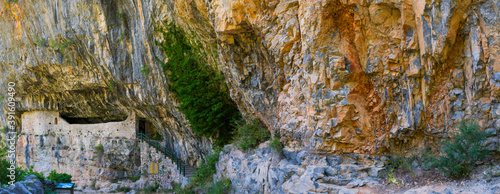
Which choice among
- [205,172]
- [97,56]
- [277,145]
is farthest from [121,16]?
[277,145]

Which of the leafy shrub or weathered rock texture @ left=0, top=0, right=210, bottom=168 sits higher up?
weathered rock texture @ left=0, top=0, right=210, bottom=168

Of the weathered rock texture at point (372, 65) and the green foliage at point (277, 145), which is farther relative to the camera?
the green foliage at point (277, 145)

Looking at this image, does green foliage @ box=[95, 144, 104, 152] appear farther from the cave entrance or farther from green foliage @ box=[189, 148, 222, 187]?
green foliage @ box=[189, 148, 222, 187]

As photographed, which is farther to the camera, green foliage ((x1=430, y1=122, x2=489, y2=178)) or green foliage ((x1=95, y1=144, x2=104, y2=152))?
green foliage ((x1=95, y1=144, x2=104, y2=152))

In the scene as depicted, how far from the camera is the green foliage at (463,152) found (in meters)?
4.36

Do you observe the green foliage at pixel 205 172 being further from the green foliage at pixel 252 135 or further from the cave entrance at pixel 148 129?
the cave entrance at pixel 148 129

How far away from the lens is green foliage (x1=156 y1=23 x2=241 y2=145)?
1267 centimetres

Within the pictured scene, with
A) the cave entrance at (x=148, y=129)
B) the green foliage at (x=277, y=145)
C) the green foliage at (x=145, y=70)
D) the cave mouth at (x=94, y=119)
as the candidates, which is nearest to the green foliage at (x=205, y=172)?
the green foliage at (x=277, y=145)

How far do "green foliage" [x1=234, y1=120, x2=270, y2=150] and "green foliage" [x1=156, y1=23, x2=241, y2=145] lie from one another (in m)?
2.64

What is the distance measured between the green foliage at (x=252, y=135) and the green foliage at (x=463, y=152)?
5.66 meters

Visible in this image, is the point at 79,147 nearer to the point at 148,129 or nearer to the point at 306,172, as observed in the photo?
the point at 148,129

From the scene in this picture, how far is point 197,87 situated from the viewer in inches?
520

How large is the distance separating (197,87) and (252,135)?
4.04m

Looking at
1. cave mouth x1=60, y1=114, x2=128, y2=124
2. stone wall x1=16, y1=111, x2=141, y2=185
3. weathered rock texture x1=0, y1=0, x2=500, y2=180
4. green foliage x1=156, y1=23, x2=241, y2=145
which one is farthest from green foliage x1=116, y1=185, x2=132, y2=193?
weathered rock texture x1=0, y1=0, x2=500, y2=180
